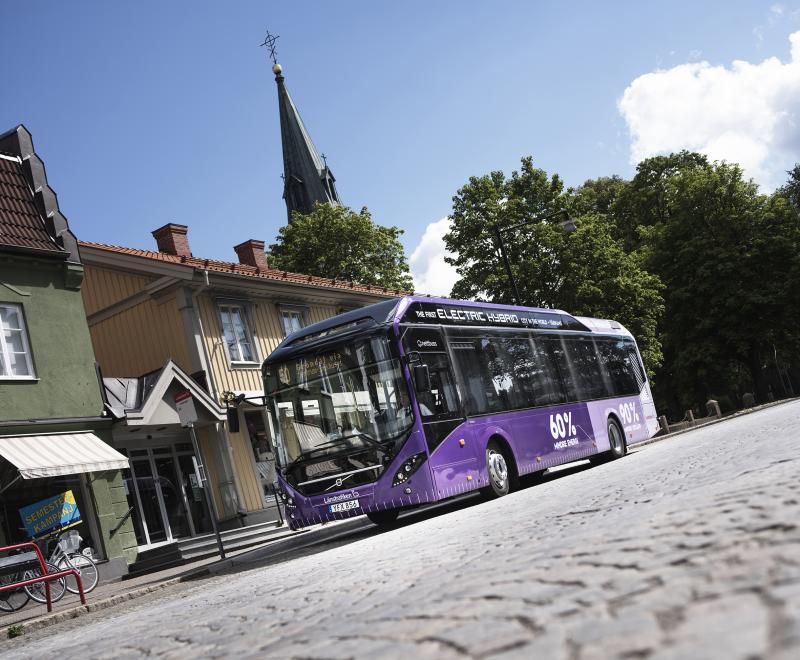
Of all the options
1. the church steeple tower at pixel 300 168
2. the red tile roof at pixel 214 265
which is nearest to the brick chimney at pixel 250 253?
the red tile roof at pixel 214 265

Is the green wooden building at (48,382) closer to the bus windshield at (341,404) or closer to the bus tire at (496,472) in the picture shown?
the bus windshield at (341,404)

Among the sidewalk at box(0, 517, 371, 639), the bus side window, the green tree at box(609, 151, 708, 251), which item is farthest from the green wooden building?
the green tree at box(609, 151, 708, 251)

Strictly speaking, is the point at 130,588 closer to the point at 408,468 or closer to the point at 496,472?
the point at 408,468

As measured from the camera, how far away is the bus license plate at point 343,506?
44.9 ft

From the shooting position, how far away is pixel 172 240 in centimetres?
3025

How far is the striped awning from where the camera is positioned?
55.0 feet

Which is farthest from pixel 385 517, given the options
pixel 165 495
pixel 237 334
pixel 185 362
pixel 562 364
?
pixel 237 334

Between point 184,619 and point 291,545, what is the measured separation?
10.4 m

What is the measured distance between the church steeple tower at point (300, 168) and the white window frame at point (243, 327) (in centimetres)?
4113

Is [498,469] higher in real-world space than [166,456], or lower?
lower

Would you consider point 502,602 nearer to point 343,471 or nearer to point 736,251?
point 343,471

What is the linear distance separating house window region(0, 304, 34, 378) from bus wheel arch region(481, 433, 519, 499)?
9.95 meters

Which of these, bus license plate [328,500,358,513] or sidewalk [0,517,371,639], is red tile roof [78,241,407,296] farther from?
bus license plate [328,500,358,513]

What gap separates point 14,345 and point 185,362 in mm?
A: 7938
